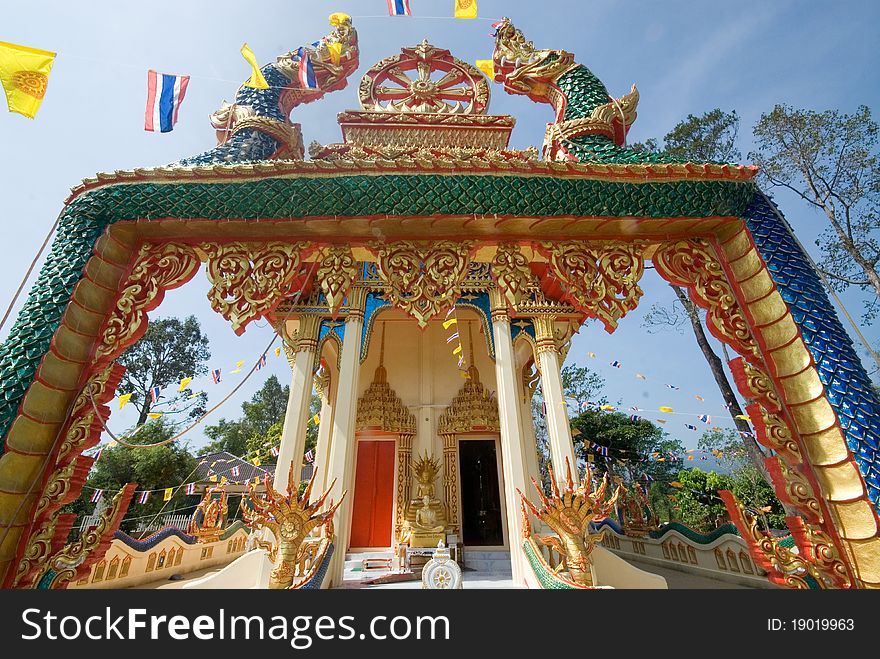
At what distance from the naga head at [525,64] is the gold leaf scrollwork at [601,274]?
2.12 m

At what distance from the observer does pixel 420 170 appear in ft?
10.4

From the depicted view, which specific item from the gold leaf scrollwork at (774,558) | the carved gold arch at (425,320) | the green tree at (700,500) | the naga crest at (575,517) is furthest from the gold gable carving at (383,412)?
the green tree at (700,500)

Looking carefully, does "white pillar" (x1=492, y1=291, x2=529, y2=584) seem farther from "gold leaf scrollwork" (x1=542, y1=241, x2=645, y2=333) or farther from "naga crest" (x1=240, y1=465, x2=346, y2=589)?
"gold leaf scrollwork" (x1=542, y1=241, x2=645, y2=333)

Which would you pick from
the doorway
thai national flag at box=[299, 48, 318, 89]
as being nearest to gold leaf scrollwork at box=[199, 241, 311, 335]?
thai national flag at box=[299, 48, 318, 89]

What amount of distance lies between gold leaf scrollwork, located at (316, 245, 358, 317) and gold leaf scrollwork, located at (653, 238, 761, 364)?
2604mm

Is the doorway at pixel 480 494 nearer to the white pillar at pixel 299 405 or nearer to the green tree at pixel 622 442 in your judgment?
the white pillar at pixel 299 405

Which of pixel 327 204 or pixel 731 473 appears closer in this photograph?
pixel 327 204

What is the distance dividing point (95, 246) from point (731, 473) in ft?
87.1

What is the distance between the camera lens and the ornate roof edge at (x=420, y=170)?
10.0 ft

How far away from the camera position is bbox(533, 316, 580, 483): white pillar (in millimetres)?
6586

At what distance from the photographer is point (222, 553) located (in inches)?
424
